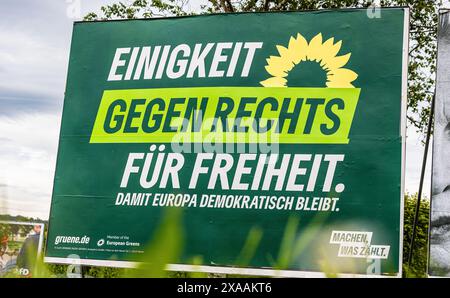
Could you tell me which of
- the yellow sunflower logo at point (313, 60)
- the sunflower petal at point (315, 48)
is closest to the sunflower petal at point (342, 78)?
the yellow sunflower logo at point (313, 60)

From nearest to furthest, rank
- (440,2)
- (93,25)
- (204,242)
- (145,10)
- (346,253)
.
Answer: (346,253)
(204,242)
(93,25)
(440,2)
(145,10)

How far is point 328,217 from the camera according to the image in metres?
5.69

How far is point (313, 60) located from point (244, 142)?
114 cm

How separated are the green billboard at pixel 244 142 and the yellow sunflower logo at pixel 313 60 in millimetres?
12

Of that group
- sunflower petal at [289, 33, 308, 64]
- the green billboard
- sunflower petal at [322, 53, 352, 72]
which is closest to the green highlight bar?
the green billboard

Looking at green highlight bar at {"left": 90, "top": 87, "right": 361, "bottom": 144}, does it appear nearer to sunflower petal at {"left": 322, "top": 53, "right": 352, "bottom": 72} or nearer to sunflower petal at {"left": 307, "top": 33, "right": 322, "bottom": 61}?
sunflower petal at {"left": 322, "top": 53, "right": 352, "bottom": 72}

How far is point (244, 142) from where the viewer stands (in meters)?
6.03

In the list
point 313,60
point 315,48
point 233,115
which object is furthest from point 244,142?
point 315,48

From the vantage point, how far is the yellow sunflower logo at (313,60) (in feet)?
19.6

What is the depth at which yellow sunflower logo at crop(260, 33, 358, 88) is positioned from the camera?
5.97 meters

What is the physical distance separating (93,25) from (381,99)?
3.62m
